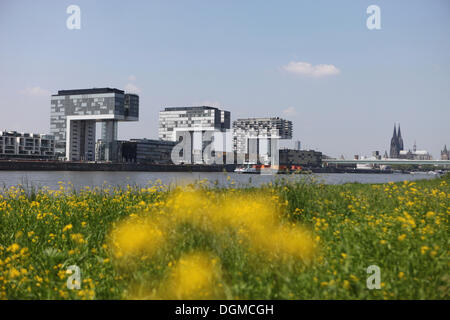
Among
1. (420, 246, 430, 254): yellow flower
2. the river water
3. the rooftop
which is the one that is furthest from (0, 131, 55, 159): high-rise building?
(420, 246, 430, 254): yellow flower

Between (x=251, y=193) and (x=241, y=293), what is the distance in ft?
21.5

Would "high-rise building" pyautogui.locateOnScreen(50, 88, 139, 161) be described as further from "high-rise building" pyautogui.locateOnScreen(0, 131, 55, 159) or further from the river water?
the river water

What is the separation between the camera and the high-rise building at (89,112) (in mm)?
150288

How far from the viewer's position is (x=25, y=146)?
16000 cm

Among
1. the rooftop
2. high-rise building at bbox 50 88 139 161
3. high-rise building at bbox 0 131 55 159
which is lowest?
high-rise building at bbox 0 131 55 159

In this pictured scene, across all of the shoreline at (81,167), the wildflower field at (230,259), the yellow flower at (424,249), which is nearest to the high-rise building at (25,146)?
the shoreline at (81,167)

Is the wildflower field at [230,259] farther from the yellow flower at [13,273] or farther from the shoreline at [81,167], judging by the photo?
the shoreline at [81,167]

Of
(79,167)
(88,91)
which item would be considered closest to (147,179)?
(79,167)

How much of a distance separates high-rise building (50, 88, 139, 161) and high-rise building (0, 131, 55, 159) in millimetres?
11860

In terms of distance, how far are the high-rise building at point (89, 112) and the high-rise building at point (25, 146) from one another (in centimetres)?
1186

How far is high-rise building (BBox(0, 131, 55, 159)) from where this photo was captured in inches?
5989
